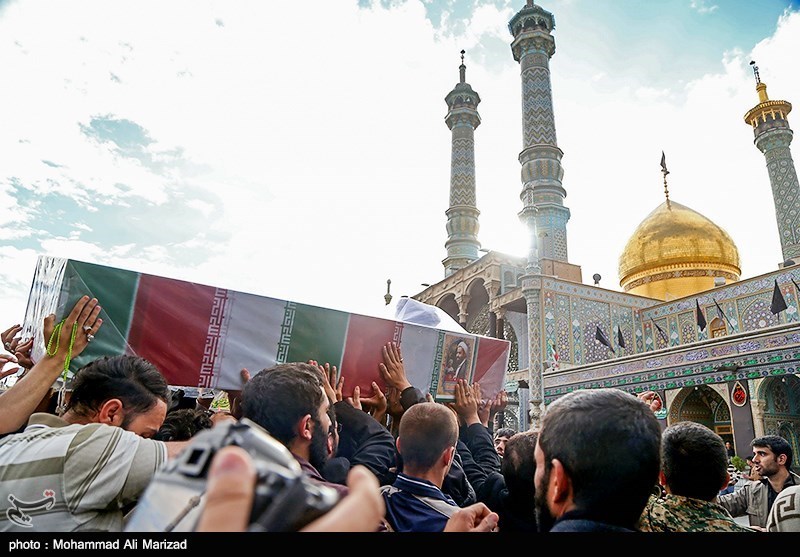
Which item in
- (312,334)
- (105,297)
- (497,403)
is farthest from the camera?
(497,403)

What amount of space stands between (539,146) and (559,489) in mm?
18928

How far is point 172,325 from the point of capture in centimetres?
238

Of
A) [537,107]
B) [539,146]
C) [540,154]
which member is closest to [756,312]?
[540,154]

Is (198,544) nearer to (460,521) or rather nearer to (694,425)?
(460,521)

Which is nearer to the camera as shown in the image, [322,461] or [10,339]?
[322,461]

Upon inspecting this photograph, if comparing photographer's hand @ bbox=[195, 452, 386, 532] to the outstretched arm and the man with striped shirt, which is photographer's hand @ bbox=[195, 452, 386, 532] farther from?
the outstretched arm

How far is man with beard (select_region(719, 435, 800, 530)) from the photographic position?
10.6 feet

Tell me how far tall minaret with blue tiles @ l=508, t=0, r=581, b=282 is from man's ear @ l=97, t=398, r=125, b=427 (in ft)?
48.0

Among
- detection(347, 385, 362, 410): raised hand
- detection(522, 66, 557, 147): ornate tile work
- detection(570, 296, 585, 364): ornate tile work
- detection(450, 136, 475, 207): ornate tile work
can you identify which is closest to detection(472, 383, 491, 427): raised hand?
detection(347, 385, 362, 410): raised hand

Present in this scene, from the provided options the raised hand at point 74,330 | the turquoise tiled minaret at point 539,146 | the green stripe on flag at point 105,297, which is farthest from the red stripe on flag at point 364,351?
the turquoise tiled minaret at point 539,146

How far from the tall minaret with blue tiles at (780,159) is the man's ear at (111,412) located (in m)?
18.2

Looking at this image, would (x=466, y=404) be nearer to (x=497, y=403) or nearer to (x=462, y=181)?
(x=497, y=403)

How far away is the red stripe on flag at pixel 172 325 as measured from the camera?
7.57 feet

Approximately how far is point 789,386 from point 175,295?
11957mm
